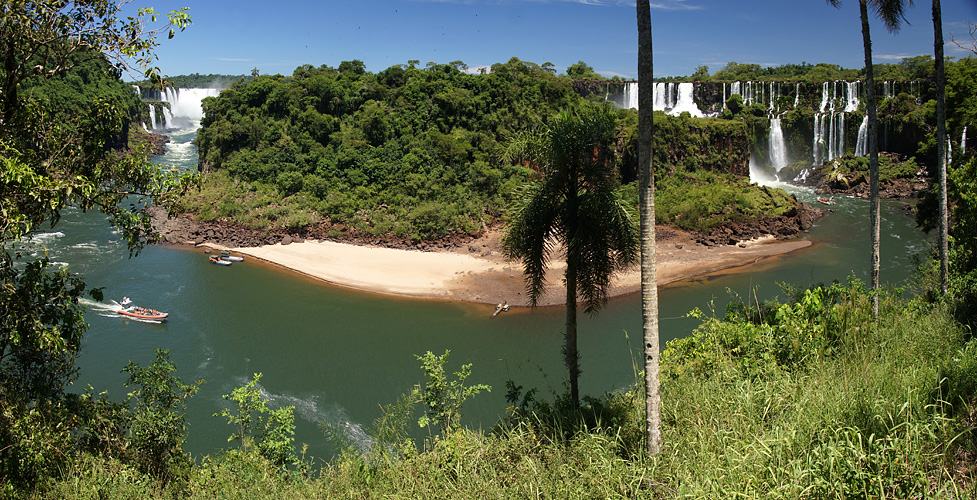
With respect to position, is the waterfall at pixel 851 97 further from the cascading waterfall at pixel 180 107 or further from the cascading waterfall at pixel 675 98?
the cascading waterfall at pixel 180 107

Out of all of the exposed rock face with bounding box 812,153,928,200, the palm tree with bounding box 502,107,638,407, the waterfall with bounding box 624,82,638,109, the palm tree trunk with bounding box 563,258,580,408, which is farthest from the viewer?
the waterfall with bounding box 624,82,638,109

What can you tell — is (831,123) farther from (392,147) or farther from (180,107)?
(180,107)

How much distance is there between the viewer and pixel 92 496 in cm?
688

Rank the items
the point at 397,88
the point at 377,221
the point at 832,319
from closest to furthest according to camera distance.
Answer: the point at 832,319 < the point at 377,221 < the point at 397,88

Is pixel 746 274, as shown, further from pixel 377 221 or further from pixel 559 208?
pixel 559 208

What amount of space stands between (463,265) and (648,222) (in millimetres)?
27289

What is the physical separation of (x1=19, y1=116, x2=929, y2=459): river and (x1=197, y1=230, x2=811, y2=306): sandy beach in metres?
1.02

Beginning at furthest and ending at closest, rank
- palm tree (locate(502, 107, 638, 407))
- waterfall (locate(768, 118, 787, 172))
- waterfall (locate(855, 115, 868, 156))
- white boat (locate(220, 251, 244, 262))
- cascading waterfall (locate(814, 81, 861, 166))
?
waterfall (locate(768, 118, 787, 172)) → cascading waterfall (locate(814, 81, 861, 166)) → waterfall (locate(855, 115, 868, 156)) → white boat (locate(220, 251, 244, 262)) → palm tree (locate(502, 107, 638, 407))

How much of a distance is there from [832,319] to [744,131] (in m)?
47.6

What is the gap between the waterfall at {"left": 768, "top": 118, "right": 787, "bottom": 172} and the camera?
55875 millimetres

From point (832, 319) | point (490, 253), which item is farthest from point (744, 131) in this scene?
point (832, 319)

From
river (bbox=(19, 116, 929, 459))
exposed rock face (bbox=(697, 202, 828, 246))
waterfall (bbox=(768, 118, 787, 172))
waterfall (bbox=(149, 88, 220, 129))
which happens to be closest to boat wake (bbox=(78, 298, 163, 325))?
river (bbox=(19, 116, 929, 459))

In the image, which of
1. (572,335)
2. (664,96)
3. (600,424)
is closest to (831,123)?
(664,96)

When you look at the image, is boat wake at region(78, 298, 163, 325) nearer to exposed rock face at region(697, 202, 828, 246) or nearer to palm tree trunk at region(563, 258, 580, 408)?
→ palm tree trunk at region(563, 258, 580, 408)
